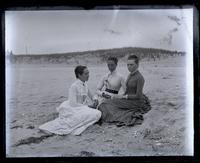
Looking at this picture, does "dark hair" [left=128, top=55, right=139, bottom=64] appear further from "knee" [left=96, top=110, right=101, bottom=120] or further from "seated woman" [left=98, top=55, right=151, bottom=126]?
"knee" [left=96, top=110, right=101, bottom=120]

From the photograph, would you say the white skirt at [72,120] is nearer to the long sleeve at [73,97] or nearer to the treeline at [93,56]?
the long sleeve at [73,97]

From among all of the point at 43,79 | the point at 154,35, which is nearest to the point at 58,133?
the point at 43,79

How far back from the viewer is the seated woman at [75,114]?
1.94 meters

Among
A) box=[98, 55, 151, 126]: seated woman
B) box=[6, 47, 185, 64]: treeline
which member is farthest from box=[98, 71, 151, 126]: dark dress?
box=[6, 47, 185, 64]: treeline

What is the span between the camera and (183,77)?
196 cm

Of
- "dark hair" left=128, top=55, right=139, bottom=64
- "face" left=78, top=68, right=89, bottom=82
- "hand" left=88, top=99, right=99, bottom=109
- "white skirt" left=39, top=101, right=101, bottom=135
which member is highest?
"dark hair" left=128, top=55, right=139, bottom=64

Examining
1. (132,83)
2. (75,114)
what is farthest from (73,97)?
(132,83)

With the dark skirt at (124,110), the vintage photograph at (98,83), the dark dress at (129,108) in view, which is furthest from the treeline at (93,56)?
the dark skirt at (124,110)

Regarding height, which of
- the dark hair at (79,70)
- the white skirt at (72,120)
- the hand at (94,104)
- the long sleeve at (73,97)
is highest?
the dark hair at (79,70)

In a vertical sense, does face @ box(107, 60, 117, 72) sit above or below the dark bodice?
above

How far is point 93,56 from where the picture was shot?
76.9 inches

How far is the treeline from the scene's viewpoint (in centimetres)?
195

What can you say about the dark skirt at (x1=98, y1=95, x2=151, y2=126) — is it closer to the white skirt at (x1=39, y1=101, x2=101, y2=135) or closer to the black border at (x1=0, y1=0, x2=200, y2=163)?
the white skirt at (x1=39, y1=101, x2=101, y2=135)

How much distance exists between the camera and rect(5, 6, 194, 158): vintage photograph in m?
1.94
